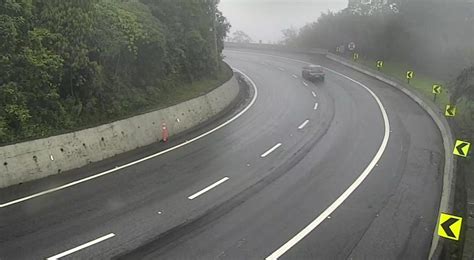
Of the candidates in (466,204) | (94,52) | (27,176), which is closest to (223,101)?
(94,52)

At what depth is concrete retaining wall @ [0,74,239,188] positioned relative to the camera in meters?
14.5

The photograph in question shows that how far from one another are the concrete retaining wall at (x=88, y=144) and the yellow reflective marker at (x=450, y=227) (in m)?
12.3

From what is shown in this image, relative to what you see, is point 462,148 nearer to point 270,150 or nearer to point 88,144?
point 270,150

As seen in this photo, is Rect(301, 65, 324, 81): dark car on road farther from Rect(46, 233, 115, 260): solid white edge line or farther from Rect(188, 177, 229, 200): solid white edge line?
Rect(46, 233, 115, 260): solid white edge line

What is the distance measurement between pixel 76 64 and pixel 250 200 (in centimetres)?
861

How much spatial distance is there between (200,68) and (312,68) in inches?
499

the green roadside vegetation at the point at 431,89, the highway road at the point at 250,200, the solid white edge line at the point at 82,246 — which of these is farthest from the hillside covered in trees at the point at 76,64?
the green roadside vegetation at the point at 431,89

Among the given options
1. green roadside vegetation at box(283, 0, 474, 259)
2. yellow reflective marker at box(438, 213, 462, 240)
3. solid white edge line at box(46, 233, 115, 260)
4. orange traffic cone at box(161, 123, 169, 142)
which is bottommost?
solid white edge line at box(46, 233, 115, 260)

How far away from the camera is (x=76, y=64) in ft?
54.7

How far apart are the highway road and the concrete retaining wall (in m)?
0.46

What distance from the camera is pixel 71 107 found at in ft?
56.7

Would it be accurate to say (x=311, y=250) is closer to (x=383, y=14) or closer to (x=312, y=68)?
(x=312, y=68)

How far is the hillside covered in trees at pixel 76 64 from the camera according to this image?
597 inches

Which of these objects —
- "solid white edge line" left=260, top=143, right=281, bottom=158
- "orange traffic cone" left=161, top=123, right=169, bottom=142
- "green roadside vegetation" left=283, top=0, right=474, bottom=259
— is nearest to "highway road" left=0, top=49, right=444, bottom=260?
"solid white edge line" left=260, top=143, right=281, bottom=158
